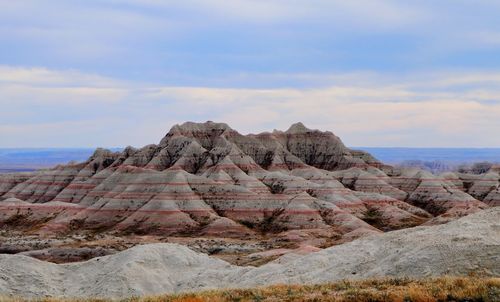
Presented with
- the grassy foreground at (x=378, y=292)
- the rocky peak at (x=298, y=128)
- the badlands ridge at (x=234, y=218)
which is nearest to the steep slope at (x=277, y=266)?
the badlands ridge at (x=234, y=218)

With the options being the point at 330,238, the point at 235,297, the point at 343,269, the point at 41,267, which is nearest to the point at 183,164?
the point at 330,238

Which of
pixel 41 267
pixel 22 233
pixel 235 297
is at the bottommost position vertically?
pixel 22 233

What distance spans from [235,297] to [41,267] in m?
28.4

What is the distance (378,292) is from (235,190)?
9388 centimetres

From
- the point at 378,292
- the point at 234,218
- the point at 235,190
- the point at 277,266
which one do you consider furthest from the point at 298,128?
the point at 378,292

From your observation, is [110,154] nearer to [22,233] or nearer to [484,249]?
[22,233]

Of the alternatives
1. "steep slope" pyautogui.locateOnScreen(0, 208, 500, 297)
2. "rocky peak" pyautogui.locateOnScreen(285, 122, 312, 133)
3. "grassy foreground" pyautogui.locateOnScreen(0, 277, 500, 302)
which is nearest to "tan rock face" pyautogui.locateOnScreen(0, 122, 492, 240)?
"rocky peak" pyautogui.locateOnScreen(285, 122, 312, 133)

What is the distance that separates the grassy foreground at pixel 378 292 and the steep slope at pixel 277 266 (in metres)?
6.55

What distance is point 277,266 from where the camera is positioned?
42.2m

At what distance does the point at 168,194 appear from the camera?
365 feet

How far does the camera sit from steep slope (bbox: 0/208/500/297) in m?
31.2

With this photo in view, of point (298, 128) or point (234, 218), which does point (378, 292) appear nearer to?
point (234, 218)

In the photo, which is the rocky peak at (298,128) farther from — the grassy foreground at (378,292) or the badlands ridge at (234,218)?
the grassy foreground at (378,292)

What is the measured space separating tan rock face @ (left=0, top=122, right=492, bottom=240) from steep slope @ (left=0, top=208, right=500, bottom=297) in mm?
41728
